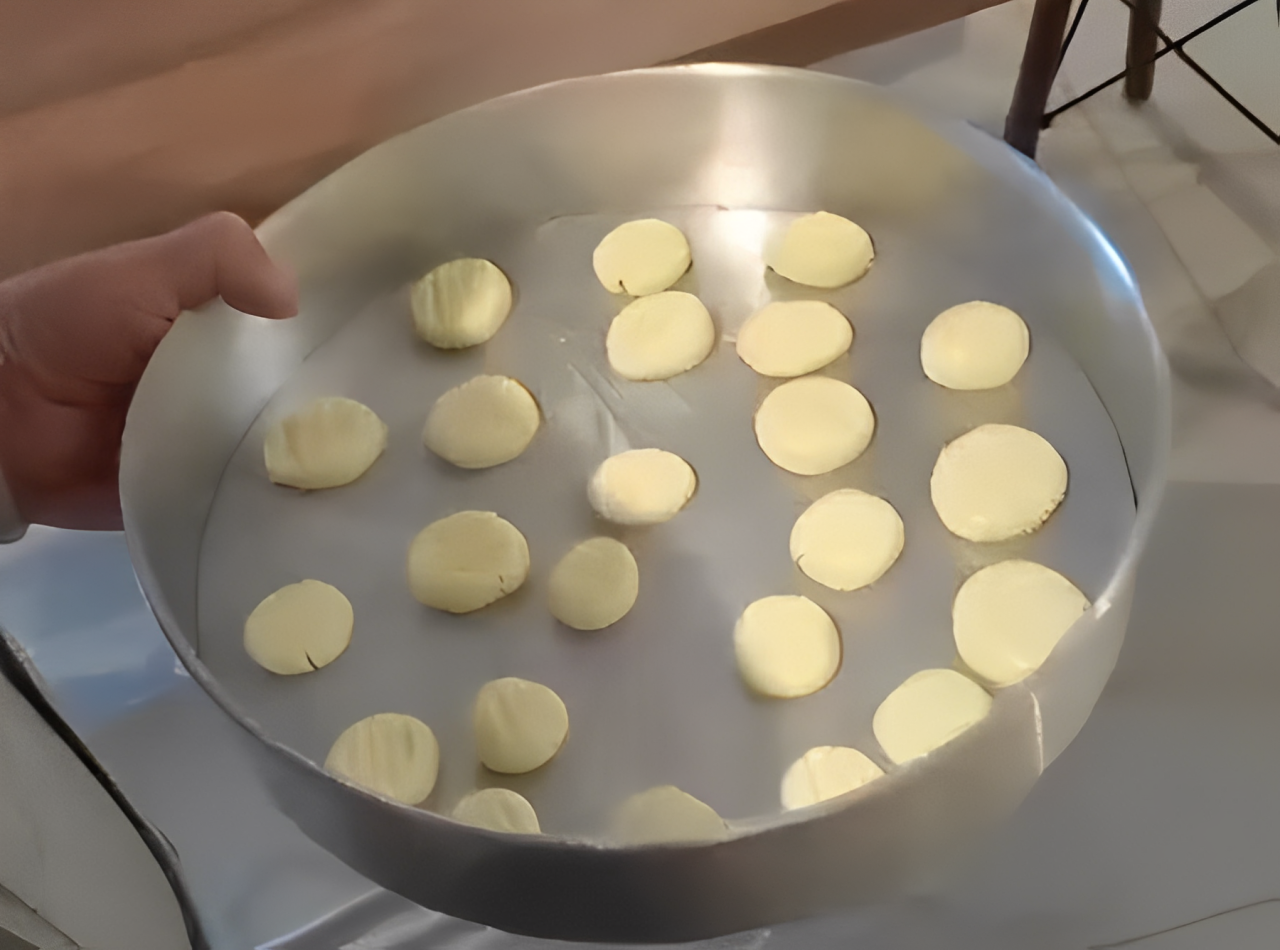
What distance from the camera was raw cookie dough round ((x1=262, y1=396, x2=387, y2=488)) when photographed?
23.3 inches

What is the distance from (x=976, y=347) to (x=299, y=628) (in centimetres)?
38

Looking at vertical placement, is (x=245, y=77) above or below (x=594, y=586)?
above

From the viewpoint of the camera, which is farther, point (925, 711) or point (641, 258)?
point (641, 258)

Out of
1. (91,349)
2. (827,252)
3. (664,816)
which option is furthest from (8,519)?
(827,252)

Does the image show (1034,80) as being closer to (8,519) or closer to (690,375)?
(690,375)

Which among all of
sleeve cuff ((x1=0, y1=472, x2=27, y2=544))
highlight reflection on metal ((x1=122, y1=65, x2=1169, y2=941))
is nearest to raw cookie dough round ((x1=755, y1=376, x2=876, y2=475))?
highlight reflection on metal ((x1=122, y1=65, x2=1169, y2=941))

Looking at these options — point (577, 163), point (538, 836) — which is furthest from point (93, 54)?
point (538, 836)

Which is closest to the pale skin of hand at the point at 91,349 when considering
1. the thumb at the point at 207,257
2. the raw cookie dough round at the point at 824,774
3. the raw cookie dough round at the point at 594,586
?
the thumb at the point at 207,257

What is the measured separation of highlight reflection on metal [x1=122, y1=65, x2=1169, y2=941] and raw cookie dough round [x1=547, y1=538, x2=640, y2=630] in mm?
16

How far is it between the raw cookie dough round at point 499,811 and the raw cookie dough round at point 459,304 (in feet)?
0.88

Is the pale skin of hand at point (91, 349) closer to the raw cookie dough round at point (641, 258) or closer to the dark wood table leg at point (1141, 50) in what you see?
the raw cookie dough round at point (641, 258)

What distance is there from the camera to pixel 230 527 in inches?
23.0

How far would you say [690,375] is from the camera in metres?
0.63

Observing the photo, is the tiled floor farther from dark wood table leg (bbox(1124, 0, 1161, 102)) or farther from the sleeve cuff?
the sleeve cuff
